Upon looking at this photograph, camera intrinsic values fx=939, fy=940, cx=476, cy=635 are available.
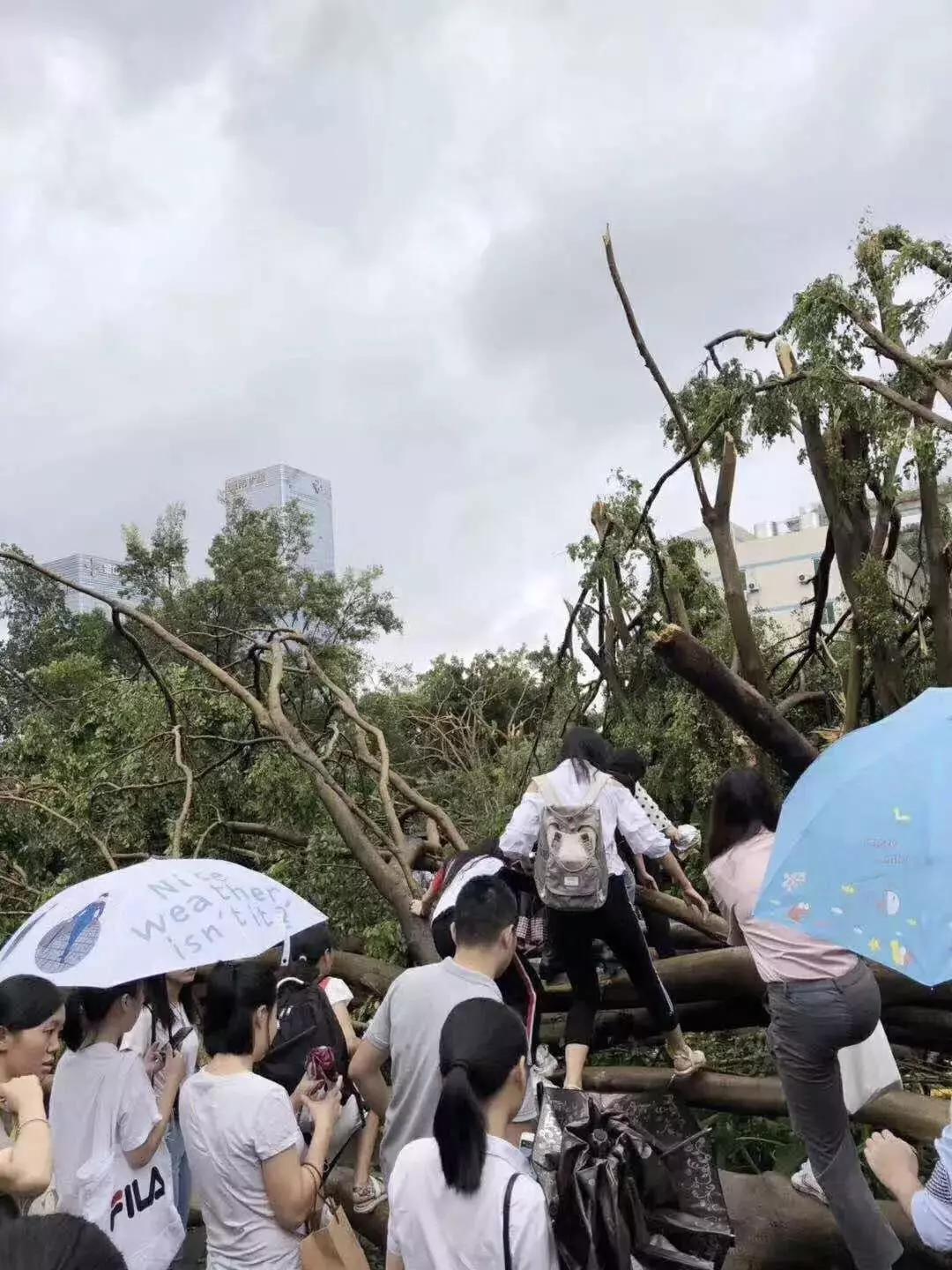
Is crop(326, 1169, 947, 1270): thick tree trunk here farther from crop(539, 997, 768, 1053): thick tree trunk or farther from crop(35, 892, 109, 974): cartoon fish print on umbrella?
crop(35, 892, 109, 974): cartoon fish print on umbrella

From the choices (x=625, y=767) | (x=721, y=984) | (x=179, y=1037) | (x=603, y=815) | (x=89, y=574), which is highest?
(x=89, y=574)

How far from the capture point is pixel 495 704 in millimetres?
14633

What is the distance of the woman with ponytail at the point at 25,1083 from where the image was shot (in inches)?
66.2

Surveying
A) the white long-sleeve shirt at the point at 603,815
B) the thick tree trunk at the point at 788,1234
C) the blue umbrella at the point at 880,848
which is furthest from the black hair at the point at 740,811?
the thick tree trunk at the point at 788,1234

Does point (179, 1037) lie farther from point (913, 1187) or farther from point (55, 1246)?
point (913, 1187)

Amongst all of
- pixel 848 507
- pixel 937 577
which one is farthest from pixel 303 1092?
pixel 848 507

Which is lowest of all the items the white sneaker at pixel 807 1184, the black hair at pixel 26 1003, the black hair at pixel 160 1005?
the white sneaker at pixel 807 1184

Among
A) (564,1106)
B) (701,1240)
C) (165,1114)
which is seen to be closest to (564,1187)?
(564,1106)

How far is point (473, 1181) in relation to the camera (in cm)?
146

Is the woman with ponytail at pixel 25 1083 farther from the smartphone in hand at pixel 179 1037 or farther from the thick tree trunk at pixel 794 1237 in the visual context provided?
the thick tree trunk at pixel 794 1237

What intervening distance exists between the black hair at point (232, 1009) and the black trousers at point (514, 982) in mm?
631

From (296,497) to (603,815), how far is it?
15.4m

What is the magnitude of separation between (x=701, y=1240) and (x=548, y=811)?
1.30m

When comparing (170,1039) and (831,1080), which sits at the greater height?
(170,1039)
